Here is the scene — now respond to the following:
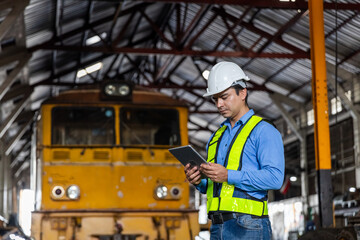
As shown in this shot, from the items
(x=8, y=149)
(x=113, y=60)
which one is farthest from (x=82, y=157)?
(x=113, y=60)

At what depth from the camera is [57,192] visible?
10367mm

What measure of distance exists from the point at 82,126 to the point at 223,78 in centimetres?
706

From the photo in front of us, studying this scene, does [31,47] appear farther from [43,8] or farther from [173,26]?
[173,26]

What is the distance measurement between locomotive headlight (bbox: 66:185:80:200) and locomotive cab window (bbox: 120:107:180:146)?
1.09 metres

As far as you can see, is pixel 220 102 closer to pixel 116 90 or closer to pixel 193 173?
pixel 193 173

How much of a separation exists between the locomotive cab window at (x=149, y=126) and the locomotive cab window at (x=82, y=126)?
0.24 metres

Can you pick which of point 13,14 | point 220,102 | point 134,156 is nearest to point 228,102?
point 220,102

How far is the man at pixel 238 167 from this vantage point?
11.7ft

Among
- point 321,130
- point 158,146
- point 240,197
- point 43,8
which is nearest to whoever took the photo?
point 240,197

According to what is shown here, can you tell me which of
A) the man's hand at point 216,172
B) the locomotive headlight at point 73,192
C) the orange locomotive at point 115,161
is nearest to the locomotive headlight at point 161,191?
the orange locomotive at point 115,161

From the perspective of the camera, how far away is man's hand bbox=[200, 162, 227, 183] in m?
3.53

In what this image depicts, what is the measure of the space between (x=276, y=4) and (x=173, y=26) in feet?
31.6

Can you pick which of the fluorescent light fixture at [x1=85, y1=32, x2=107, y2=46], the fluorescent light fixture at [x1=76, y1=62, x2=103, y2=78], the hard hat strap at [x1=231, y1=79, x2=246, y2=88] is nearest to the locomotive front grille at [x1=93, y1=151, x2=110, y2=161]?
the hard hat strap at [x1=231, y1=79, x2=246, y2=88]

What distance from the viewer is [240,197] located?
Answer: 12.0 feet
